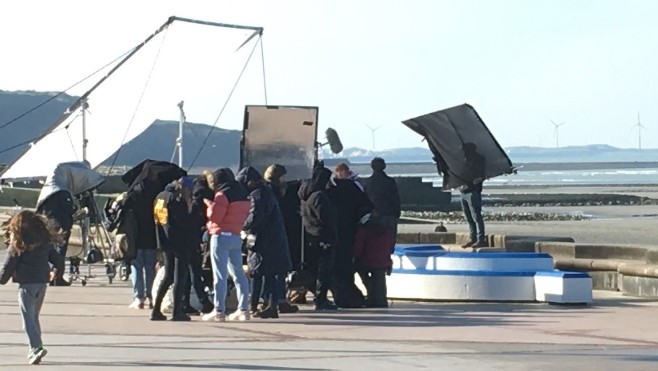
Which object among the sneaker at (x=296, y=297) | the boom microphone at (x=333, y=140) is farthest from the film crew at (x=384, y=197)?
the boom microphone at (x=333, y=140)

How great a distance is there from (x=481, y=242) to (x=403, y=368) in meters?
8.21

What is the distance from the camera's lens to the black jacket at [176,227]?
50.8 ft

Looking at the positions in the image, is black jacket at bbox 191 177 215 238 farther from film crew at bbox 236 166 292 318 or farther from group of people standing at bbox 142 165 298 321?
film crew at bbox 236 166 292 318

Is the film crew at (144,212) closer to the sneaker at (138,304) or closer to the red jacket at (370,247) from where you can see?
the sneaker at (138,304)

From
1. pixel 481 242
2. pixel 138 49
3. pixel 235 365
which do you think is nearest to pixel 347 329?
pixel 235 365

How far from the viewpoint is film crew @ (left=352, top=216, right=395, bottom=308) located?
1736 centimetres

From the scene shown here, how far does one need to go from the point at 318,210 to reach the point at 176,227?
5.99ft

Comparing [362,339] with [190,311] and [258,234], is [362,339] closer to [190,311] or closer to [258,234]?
[258,234]

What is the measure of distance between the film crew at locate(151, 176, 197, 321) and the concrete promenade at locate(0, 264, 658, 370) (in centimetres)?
30

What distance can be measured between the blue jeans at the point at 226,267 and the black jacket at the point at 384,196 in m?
2.58

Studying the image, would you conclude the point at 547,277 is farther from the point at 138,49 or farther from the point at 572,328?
the point at 138,49

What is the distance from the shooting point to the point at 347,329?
1502cm

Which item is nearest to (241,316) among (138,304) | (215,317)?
(215,317)

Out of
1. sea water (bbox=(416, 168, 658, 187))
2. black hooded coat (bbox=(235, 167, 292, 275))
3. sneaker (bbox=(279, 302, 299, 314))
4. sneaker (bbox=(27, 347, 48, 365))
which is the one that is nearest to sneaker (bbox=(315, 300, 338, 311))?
sneaker (bbox=(279, 302, 299, 314))
